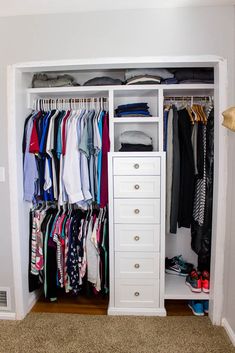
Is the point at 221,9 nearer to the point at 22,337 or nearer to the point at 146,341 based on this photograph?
the point at 146,341

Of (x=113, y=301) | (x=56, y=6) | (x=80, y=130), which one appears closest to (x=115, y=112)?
(x=80, y=130)

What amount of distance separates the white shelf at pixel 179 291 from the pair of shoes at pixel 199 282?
0.03 metres

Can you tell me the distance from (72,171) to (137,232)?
717 mm

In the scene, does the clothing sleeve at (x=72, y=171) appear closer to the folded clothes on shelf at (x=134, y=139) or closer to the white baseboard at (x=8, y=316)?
the folded clothes on shelf at (x=134, y=139)

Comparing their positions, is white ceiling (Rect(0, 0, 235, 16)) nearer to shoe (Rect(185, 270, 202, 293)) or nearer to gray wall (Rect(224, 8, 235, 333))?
gray wall (Rect(224, 8, 235, 333))

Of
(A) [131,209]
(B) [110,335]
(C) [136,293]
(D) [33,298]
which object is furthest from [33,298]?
(A) [131,209]

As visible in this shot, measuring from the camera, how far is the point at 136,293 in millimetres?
2172

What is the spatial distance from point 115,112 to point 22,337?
1.89 metres

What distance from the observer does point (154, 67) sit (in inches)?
81.4

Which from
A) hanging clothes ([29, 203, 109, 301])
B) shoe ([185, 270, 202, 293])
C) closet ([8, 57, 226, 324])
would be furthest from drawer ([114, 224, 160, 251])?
shoe ([185, 270, 202, 293])

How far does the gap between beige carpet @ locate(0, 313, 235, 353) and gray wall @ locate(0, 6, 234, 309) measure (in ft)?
5.83

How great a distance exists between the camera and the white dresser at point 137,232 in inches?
81.9

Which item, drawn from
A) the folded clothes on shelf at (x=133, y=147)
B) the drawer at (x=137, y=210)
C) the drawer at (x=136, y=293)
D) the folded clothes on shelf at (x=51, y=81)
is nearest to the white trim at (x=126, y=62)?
the folded clothes on shelf at (x=51, y=81)

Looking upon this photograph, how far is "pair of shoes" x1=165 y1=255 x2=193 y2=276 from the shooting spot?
245cm
